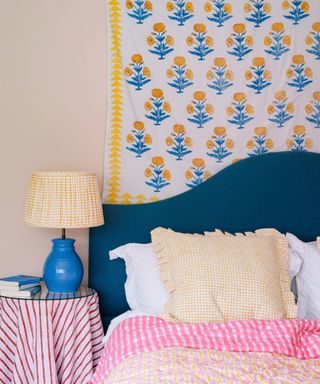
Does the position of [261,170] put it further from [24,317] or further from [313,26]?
[24,317]

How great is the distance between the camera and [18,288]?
2494mm

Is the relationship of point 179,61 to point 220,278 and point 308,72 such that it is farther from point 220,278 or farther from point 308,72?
point 220,278

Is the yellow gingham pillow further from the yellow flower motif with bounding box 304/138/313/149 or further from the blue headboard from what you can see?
the yellow flower motif with bounding box 304/138/313/149

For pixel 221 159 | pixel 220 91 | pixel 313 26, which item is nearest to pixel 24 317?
pixel 221 159

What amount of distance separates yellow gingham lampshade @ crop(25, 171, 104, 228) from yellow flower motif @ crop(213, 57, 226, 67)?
3.17 feet

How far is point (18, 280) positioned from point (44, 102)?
2.97 feet

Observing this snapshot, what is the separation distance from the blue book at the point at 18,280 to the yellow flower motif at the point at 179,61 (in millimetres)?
1318

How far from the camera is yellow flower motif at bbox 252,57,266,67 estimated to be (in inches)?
116

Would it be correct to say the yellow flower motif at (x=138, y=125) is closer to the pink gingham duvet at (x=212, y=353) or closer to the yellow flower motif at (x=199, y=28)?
the yellow flower motif at (x=199, y=28)

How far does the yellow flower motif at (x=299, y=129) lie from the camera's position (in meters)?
3.00

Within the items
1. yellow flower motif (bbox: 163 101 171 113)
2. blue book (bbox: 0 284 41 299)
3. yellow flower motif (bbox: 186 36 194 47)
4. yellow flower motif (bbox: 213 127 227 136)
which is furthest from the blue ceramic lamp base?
yellow flower motif (bbox: 186 36 194 47)

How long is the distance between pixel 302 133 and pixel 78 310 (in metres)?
1.53

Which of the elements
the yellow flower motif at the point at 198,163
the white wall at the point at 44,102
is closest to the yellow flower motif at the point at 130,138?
the white wall at the point at 44,102

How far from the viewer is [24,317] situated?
240 centimetres
